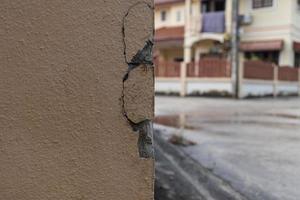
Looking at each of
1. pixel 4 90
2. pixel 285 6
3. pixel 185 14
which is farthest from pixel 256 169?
pixel 185 14

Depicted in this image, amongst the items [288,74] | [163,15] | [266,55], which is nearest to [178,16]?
[163,15]

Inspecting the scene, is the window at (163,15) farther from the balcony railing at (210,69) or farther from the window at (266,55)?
the balcony railing at (210,69)

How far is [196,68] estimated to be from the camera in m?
22.2

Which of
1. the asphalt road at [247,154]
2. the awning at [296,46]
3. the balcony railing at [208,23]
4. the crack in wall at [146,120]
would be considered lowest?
the asphalt road at [247,154]

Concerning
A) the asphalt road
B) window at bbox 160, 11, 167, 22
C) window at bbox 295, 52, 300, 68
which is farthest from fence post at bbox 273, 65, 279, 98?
the asphalt road

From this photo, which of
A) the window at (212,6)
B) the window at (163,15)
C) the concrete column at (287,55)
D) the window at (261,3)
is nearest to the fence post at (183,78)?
the concrete column at (287,55)

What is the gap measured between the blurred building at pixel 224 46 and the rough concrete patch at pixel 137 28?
63.0ft

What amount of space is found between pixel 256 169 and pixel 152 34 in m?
3.18

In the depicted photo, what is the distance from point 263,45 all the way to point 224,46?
226cm

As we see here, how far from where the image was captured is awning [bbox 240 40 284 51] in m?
26.3

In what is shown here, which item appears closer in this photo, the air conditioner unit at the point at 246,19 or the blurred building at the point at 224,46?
the blurred building at the point at 224,46

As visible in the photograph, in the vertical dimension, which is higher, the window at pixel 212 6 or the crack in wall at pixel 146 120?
the window at pixel 212 6

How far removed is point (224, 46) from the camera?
2617 cm

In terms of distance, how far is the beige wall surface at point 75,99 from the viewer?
1962 mm
